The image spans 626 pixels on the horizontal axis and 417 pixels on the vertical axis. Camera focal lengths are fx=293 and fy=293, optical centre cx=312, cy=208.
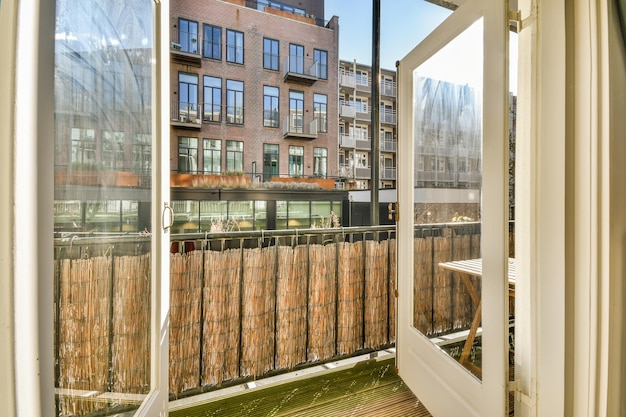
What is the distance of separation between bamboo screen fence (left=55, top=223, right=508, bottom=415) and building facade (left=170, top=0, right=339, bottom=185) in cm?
442

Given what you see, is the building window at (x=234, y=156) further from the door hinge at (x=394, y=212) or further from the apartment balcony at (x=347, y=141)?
the door hinge at (x=394, y=212)

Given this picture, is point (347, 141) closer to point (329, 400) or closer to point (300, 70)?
point (300, 70)

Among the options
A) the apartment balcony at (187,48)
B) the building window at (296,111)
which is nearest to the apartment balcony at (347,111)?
the building window at (296,111)

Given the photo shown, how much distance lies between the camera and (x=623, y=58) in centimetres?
93

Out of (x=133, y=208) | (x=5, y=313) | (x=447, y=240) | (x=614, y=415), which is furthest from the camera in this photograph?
(x=447, y=240)

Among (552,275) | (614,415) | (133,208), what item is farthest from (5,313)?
(614,415)

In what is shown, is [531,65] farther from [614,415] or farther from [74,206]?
[74,206]

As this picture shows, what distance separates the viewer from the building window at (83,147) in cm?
70

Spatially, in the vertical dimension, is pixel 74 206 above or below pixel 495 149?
below

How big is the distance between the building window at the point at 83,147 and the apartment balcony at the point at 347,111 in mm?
7840

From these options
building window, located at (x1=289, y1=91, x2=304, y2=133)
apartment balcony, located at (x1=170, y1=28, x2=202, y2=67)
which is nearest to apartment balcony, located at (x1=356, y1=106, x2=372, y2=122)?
building window, located at (x1=289, y1=91, x2=304, y2=133)

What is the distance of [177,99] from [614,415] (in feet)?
21.7

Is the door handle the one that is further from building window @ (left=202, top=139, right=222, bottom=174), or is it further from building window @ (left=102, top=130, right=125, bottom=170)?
building window @ (left=202, top=139, right=222, bottom=174)

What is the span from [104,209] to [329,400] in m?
1.56
